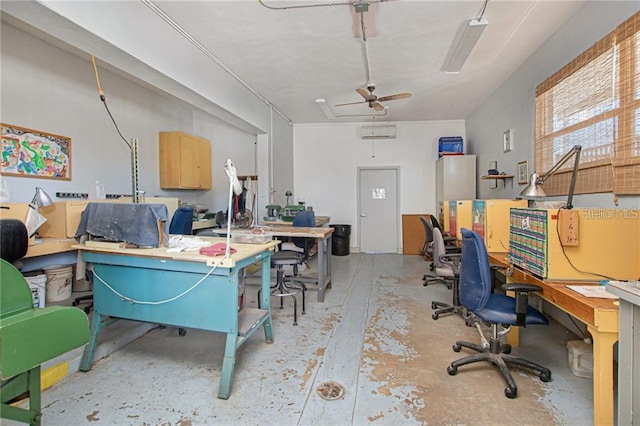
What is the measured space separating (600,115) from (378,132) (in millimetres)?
4325

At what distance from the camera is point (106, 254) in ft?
7.38

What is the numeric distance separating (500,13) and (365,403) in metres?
3.64

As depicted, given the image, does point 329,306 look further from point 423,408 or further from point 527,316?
point 527,316

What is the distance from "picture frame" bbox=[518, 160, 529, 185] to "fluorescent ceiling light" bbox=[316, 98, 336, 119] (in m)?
3.30

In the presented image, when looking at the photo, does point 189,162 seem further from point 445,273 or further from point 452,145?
point 452,145

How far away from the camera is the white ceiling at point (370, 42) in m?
2.82

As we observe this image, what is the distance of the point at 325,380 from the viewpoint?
2.14 m

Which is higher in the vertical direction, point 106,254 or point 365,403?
point 106,254

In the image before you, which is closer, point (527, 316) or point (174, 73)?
point (527, 316)

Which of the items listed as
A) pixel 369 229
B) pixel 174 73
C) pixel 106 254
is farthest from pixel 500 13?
pixel 369 229

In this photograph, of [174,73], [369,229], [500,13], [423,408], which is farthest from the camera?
[369,229]

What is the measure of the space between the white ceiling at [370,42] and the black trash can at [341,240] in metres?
2.77

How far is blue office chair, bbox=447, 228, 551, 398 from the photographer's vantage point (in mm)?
1983

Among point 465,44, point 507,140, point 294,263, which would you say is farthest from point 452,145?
point 294,263
